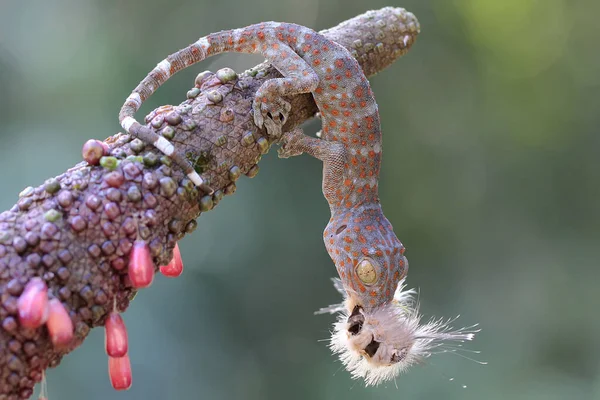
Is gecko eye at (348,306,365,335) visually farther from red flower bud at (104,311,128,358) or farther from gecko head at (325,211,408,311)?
red flower bud at (104,311,128,358)

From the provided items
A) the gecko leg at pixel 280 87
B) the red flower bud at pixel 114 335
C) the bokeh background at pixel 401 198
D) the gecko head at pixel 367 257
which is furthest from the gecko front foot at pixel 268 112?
the bokeh background at pixel 401 198

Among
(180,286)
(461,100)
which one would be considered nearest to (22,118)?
(180,286)

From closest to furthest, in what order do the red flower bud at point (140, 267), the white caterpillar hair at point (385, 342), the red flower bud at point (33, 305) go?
the red flower bud at point (33, 305) < the red flower bud at point (140, 267) < the white caterpillar hair at point (385, 342)

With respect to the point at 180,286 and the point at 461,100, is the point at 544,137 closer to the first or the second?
the point at 461,100

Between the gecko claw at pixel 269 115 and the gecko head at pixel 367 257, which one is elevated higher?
the gecko claw at pixel 269 115

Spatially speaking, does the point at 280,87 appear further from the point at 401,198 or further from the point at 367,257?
the point at 401,198

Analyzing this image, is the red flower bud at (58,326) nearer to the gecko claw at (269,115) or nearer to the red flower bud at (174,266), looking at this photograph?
the red flower bud at (174,266)

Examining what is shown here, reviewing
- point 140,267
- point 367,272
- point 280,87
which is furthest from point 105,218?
point 367,272
